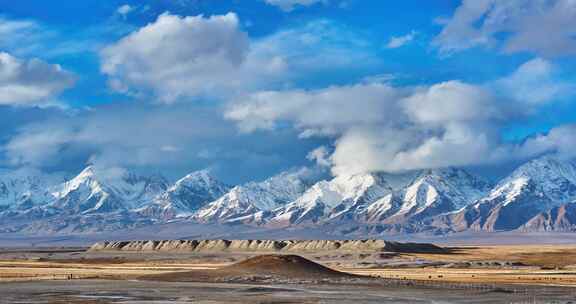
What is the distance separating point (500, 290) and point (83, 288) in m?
46.9

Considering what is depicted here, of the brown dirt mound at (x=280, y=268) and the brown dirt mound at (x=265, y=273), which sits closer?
the brown dirt mound at (x=265, y=273)

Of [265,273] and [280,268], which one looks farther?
[280,268]

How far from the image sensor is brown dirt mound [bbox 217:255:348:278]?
424ft

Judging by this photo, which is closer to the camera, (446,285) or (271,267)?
(446,285)

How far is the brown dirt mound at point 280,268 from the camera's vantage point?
129125 mm

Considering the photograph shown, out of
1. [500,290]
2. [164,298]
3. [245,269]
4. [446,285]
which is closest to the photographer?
[164,298]

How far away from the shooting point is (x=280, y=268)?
133 m

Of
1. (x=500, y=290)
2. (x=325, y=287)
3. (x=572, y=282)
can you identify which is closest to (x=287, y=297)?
(x=325, y=287)

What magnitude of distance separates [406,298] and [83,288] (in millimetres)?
37507

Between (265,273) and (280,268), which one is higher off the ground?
(280,268)

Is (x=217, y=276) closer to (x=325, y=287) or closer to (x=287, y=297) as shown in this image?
(x=325, y=287)

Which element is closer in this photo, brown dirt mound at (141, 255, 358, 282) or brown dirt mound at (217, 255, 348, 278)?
brown dirt mound at (141, 255, 358, 282)

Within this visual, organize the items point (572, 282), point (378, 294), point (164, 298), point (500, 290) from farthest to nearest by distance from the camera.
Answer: point (572, 282) → point (500, 290) → point (378, 294) → point (164, 298)

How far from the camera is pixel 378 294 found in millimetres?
96312
